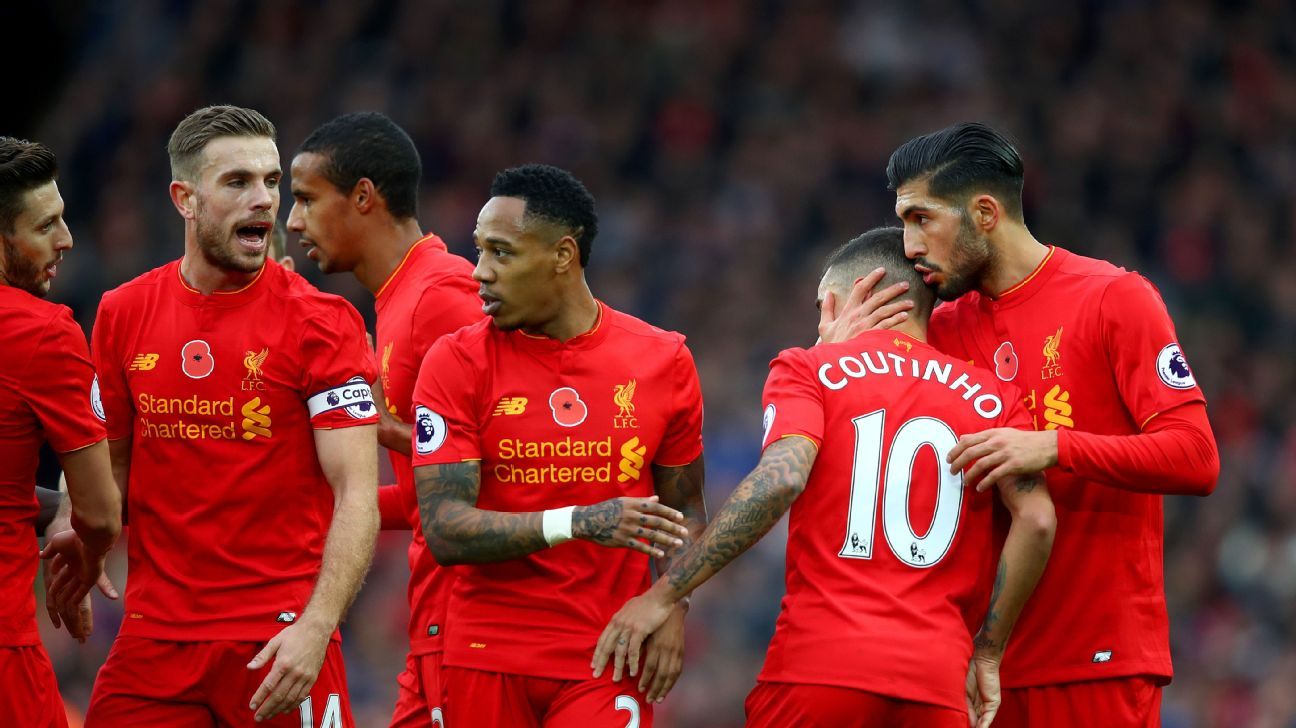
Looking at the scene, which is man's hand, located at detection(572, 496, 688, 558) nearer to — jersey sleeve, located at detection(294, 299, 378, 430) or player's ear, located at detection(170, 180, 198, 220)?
jersey sleeve, located at detection(294, 299, 378, 430)

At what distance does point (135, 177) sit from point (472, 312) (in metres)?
11.0

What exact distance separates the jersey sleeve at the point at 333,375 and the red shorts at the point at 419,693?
3.00 ft

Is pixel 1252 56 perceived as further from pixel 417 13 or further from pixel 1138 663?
pixel 1138 663

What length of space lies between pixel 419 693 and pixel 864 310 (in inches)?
82.7

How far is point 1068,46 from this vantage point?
1744 cm

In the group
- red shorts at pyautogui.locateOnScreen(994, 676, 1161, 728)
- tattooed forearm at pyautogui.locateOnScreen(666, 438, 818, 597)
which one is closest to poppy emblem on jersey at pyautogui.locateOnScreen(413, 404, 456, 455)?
tattooed forearm at pyautogui.locateOnScreen(666, 438, 818, 597)

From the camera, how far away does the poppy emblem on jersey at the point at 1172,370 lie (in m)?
5.40

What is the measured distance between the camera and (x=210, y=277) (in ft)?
19.2

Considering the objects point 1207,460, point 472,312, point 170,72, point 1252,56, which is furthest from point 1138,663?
point 170,72

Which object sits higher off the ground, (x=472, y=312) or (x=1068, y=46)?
(x=1068, y=46)

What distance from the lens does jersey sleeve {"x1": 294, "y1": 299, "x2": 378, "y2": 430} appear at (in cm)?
568

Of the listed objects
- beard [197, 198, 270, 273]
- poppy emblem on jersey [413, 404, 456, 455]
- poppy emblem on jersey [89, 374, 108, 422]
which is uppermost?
beard [197, 198, 270, 273]

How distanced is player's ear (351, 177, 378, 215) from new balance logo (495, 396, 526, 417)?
66.7 inches

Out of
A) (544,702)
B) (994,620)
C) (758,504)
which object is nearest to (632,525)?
(758,504)
